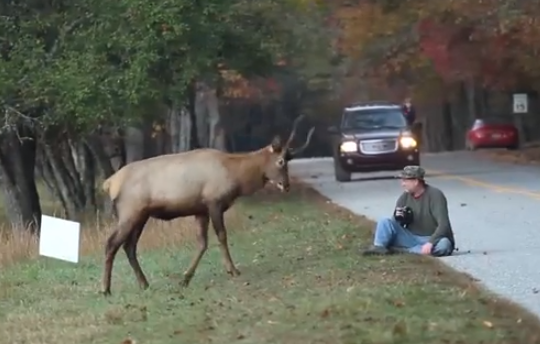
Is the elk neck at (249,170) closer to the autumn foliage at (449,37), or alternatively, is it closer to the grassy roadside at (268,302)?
the grassy roadside at (268,302)

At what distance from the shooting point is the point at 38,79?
2811 centimetres

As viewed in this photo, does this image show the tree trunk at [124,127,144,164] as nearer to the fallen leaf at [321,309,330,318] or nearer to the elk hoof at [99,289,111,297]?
the elk hoof at [99,289,111,297]

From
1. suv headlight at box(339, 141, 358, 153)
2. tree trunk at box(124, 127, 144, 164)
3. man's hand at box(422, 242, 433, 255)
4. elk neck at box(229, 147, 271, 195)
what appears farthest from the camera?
tree trunk at box(124, 127, 144, 164)

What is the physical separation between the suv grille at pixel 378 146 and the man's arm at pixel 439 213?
56.7 ft

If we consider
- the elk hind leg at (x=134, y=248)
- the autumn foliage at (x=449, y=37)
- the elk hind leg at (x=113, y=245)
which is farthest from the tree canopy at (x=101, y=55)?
the autumn foliage at (x=449, y=37)

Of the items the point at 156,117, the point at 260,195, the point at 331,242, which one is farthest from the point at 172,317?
the point at 260,195

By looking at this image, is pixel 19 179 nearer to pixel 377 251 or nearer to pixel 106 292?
pixel 377 251

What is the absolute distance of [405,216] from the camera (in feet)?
54.7

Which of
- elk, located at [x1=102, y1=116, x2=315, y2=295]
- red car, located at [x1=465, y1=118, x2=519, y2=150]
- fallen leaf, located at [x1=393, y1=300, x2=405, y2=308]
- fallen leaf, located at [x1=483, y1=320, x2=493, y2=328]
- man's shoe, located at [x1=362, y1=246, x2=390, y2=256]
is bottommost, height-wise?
red car, located at [x1=465, y1=118, x2=519, y2=150]

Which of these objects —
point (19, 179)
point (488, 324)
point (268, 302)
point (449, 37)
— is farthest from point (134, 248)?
point (449, 37)

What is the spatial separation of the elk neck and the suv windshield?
62.6ft

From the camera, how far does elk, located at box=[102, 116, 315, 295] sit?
1511 cm

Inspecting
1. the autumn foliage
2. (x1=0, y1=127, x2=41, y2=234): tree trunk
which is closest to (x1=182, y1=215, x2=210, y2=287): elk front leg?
(x1=0, y1=127, x2=41, y2=234): tree trunk

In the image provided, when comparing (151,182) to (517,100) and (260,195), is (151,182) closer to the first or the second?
(260,195)
